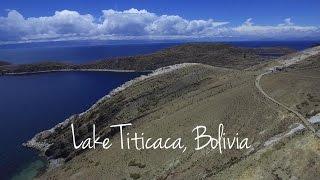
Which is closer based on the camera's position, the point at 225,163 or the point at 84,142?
the point at 225,163

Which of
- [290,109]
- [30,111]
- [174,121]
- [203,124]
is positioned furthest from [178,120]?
[30,111]

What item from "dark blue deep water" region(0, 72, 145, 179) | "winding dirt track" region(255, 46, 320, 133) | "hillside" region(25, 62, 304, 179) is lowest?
"dark blue deep water" region(0, 72, 145, 179)

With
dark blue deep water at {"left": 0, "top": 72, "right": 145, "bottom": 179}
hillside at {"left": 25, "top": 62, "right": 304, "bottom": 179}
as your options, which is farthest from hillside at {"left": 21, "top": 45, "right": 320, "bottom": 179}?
dark blue deep water at {"left": 0, "top": 72, "right": 145, "bottom": 179}

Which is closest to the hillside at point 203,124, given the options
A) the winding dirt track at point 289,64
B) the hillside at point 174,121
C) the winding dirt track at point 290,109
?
the hillside at point 174,121

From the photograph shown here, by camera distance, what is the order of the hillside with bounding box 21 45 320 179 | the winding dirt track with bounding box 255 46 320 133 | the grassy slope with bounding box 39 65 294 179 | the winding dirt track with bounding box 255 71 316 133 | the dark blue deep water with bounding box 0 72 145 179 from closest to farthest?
1. the hillside with bounding box 21 45 320 179
2. the winding dirt track with bounding box 255 71 316 133
3. the winding dirt track with bounding box 255 46 320 133
4. the grassy slope with bounding box 39 65 294 179
5. the dark blue deep water with bounding box 0 72 145 179

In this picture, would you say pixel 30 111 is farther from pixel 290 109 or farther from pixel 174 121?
pixel 290 109

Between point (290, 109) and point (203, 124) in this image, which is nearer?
point (290, 109)

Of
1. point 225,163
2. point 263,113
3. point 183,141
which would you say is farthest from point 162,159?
point 263,113

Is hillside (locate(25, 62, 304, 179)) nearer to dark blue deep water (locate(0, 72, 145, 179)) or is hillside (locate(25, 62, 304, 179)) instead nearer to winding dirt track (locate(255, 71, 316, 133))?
winding dirt track (locate(255, 71, 316, 133))

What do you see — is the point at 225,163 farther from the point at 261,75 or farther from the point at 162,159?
the point at 261,75

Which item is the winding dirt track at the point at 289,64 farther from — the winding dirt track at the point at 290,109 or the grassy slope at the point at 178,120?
the grassy slope at the point at 178,120

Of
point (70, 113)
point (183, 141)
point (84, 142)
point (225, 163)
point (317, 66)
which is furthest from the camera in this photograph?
point (70, 113)
